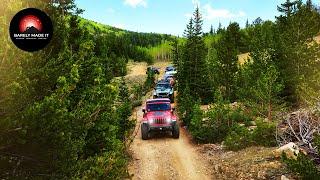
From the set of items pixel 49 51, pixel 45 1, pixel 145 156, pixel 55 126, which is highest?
pixel 45 1

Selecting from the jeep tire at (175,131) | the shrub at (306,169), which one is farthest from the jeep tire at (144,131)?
the shrub at (306,169)

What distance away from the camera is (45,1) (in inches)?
533

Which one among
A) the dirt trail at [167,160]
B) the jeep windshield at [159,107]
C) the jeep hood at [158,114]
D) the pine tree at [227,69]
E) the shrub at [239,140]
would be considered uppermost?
the pine tree at [227,69]

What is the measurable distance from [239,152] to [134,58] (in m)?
133

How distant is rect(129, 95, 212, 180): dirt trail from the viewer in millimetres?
22781

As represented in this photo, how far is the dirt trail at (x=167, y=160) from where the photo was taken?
2278 centimetres

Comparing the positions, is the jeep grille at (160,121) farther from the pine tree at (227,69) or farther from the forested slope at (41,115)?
the pine tree at (227,69)

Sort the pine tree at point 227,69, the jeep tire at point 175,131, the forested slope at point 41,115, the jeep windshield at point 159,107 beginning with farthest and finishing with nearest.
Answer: the pine tree at point 227,69
the jeep windshield at point 159,107
the jeep tire at point 175,131
the forested slope at point 41,115

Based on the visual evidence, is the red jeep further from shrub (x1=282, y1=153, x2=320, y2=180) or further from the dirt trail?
shrub (x1=282, y1=153, x2=320, y2=180)

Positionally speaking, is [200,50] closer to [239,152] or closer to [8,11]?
[239,152]

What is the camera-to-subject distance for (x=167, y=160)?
2548cm

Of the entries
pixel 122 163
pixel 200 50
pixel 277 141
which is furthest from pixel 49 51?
pixel 200 50

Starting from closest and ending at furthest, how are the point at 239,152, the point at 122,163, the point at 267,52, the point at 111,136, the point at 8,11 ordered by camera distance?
the point at 8,11
the point at 122,163
the point at 111,136
the point at 239,152
the point at 267,52

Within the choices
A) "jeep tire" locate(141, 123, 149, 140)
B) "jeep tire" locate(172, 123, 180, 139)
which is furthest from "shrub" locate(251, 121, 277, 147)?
"jeep tire" locate(141, 123, 149, 140)
